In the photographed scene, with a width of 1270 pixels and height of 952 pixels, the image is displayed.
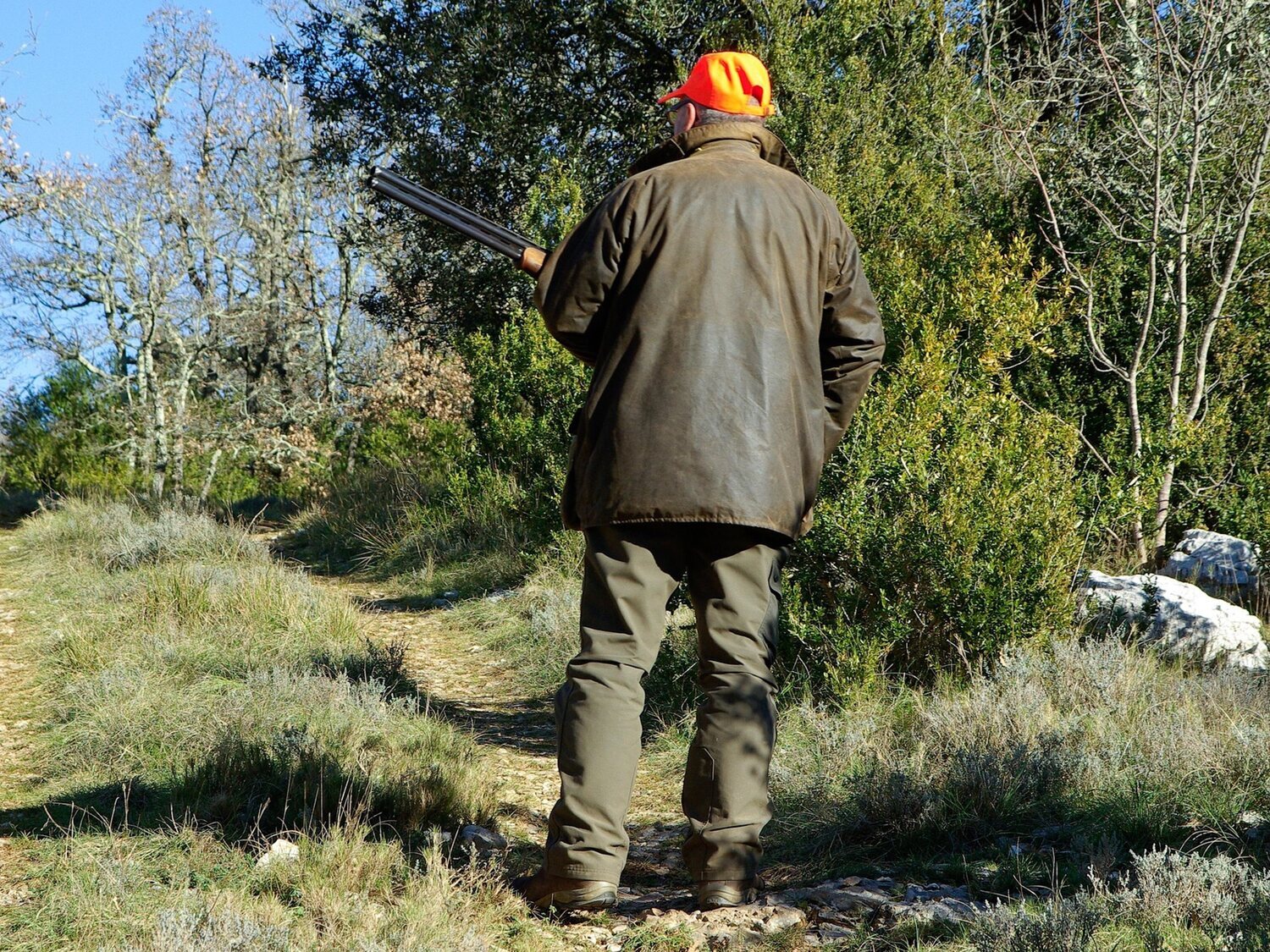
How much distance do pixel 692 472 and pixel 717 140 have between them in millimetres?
1011

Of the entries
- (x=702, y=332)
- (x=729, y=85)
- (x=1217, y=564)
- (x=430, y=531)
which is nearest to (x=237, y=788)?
(x=702, y=332)

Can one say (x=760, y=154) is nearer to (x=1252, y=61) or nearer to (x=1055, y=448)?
(x=1055, y=448)

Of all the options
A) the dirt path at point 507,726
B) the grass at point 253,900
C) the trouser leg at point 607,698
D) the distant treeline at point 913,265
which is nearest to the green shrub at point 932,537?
the distant treeline at point 913,265

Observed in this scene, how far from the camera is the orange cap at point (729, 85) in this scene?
3184mm

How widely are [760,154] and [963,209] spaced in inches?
193

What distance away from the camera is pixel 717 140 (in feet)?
10.4

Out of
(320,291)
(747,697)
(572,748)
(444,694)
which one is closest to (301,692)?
(444,694)

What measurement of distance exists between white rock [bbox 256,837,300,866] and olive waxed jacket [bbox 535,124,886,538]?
4.06 ft

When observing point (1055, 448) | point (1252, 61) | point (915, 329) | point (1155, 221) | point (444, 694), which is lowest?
point (444, 694)

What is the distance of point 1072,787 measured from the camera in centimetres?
354

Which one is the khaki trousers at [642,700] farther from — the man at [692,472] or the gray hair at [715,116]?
the gray hair at [715,116]

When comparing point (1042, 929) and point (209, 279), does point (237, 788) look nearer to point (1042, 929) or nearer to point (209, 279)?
point (1042, 929)

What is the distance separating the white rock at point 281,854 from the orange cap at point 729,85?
8.11 ft

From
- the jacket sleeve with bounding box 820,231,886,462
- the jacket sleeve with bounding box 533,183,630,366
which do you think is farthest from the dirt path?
the jacket sleeve with bounding box 533,183,630,366
